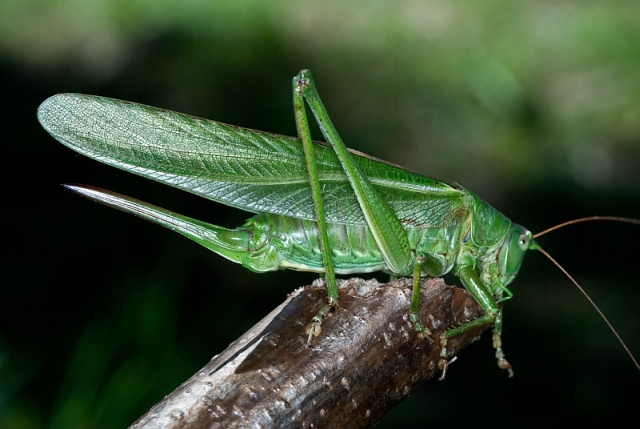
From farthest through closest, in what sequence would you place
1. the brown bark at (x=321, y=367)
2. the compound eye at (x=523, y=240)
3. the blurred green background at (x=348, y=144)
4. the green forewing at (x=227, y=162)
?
the blurred green background at (x=348, y=144) < the compound eye at (x=523, y=240) < the green forewing at (x=227, y=162) < the brown bark at (x=321, y=367)

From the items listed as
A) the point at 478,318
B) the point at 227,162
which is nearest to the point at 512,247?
the point at 478,318

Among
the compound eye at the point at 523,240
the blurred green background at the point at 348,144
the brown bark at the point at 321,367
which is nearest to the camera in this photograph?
the brown bark at the point at 321,367

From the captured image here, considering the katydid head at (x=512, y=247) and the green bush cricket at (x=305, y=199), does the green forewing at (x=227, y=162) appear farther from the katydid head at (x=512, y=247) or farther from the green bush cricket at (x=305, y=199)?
the katydid head at (x=512, y=247)

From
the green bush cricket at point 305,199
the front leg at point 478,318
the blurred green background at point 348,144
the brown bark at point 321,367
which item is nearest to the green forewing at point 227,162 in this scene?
the green bush cricket at point 305,199

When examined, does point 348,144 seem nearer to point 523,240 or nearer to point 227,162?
point 523,240

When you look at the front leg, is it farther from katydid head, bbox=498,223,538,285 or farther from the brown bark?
katydid head, bbox=498,223,538,285

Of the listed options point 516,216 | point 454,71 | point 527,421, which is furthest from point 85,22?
point 527,421

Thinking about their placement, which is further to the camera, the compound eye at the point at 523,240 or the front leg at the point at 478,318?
the compound eye at the point at 523,240

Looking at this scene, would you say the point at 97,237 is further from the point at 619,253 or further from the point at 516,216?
the point at 619,253
